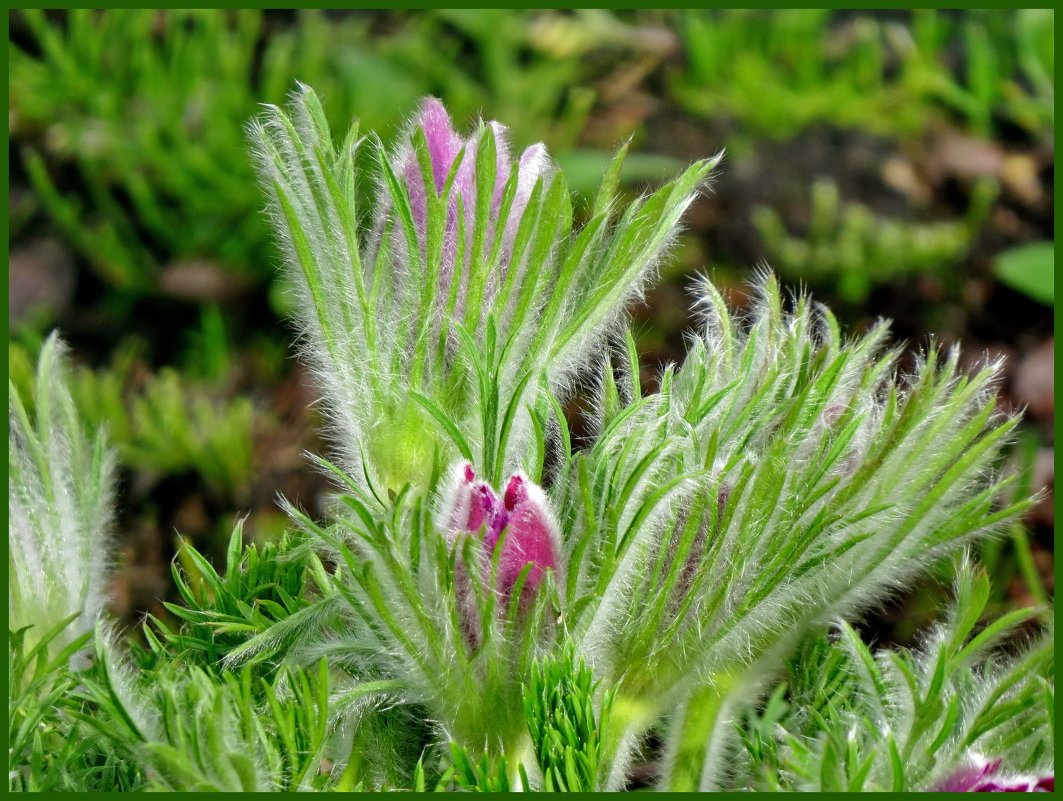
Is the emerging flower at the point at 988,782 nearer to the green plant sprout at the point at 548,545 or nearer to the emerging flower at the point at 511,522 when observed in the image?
the green plant sprout at the point at 548,545

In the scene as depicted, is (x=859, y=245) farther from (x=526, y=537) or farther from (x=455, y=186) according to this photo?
(x=526, y=537)

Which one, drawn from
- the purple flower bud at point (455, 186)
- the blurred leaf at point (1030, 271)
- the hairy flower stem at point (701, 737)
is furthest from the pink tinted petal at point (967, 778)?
the blurred leaf at point (1030, 271)

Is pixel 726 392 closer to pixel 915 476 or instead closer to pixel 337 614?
pixel 915 476

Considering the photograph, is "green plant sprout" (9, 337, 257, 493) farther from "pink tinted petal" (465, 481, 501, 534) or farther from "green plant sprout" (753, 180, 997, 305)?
"pink tinted petal" (465, 481, 501, 534)

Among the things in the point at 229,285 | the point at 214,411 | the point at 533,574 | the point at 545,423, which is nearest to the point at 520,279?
the point at 545,423

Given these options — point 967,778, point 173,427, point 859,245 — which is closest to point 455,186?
point 967,778
